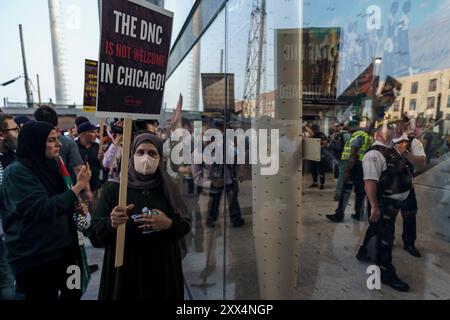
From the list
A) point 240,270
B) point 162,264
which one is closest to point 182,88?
point 240,270

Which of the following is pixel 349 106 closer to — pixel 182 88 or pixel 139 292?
pixel 139 292

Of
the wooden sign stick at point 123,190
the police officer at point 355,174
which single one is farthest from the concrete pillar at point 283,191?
the wooden sign stick at point 123,190

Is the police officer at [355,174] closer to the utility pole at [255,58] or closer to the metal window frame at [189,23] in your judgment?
the utility pole at [255,58]

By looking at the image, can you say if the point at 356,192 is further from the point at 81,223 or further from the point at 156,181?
the point at 81,223

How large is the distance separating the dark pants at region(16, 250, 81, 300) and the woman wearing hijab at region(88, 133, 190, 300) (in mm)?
501

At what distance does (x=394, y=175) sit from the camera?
2625 millimetres

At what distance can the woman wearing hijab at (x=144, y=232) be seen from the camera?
1982 millimetres

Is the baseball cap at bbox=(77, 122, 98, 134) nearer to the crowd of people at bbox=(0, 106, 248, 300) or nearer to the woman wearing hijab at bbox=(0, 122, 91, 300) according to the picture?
the crowd of people at bbox=(0, 106, 248, 300)

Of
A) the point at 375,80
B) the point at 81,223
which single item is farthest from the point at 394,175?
the point at 81,223

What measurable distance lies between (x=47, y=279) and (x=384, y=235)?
2.53 metres

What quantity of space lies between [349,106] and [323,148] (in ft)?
1.32

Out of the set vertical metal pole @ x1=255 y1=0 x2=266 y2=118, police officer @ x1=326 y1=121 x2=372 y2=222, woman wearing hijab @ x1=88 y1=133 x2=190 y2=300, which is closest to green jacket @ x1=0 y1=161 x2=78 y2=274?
woman wearing hijab @ x1=88 y1=133 x2=190 y2=300

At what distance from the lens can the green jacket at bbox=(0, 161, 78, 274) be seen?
2.09 m

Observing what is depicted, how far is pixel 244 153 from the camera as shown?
2.86m
